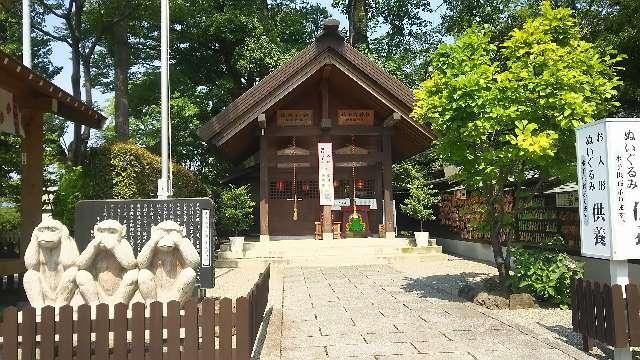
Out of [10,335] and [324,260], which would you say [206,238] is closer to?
[10,335]

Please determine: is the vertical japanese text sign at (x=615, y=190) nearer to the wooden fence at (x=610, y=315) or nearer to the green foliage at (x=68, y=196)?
the wooden fence at (x=610, y=315)

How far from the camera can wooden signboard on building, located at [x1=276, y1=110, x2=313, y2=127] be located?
59.6 feet

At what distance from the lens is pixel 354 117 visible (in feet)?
60.7

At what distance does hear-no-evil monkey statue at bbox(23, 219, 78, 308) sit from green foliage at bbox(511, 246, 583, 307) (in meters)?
6.54

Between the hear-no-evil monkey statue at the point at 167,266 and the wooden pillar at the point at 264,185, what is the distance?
11236mm

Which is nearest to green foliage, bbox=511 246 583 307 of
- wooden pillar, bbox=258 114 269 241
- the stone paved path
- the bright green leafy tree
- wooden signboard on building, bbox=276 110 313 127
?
the stone paved path

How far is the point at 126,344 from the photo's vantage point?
4.29 metres

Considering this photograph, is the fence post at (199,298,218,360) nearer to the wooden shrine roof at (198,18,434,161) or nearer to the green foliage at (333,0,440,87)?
the wooden shrine roof at (198,18,434,161)

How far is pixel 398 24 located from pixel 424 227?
15.0 m

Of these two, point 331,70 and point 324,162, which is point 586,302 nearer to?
point 324,162

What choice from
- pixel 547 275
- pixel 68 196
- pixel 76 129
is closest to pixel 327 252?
pixel 68 196

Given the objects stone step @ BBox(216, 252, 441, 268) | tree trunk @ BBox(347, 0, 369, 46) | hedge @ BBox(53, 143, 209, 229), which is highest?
tree trunk @ BBox(347, 0, 369, 46)

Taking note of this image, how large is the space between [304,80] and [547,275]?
35.4 feet

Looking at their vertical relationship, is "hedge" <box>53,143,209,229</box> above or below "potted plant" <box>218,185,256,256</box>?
above
